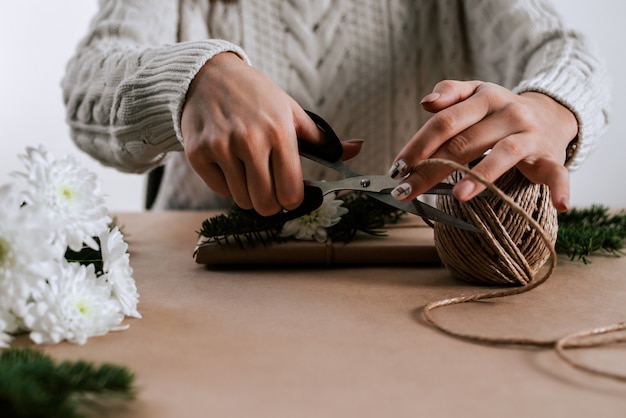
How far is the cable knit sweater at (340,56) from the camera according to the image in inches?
→ 35.2

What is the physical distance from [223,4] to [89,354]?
880mm

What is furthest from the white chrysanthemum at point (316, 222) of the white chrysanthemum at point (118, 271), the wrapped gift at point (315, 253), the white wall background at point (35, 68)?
the white wall background at point (35, 68)

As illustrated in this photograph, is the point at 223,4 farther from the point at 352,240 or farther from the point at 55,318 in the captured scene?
the point at 55,318

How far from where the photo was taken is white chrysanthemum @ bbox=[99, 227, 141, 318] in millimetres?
483

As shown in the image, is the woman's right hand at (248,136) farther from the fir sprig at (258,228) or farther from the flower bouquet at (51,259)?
the flower bouquet at (51,259)

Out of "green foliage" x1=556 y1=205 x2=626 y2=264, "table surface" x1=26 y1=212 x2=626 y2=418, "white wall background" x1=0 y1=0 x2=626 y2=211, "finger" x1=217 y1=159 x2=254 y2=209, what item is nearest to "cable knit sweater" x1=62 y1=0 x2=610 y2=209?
"green foliage" x1=556 y1=205 x2=626 y2=264

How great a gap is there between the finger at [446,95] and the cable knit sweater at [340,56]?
0.27 m

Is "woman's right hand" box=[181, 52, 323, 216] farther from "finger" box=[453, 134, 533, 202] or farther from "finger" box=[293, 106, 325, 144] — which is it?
"finger" box=[453, 134, 533, 202]

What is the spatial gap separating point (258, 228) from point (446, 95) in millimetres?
265

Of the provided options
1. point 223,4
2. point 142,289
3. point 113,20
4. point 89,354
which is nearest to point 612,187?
point 223,4

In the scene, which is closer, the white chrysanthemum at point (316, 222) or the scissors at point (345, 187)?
the scissors at point (345, 187)

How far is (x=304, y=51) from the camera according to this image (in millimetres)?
1139

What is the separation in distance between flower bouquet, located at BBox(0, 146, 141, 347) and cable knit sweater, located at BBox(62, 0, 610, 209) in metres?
0.38

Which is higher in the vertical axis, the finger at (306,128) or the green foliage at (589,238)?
the finger at (306,128)
